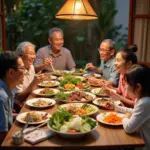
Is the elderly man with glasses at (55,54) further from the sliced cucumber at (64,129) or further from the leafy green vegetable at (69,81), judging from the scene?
the sliced cucumber at (64,129)

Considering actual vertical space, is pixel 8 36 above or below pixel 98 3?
below

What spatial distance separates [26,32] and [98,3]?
1.82m

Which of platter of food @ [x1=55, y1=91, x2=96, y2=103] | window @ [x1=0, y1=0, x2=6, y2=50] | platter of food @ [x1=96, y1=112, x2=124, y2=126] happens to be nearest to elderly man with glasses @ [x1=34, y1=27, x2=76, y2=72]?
window @ [x1=0, y1=0, x2=6, y2=50]

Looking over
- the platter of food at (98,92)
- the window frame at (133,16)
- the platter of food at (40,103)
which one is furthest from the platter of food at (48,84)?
the window frame at (133,16)

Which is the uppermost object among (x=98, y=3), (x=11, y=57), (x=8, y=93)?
(x=98, y=3)

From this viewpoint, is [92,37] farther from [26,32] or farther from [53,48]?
[53,48]

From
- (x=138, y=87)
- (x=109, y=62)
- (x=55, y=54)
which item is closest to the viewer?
(x=138, y=87)

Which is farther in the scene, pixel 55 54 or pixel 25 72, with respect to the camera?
pixel 55 54

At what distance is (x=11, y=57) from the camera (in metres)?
1.77

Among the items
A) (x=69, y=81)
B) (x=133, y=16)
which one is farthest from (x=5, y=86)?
(x=133, y=16)

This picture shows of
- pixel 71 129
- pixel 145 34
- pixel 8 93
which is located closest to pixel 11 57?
pixel 8 93

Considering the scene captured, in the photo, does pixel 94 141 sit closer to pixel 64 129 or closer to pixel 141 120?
pixel 64 129

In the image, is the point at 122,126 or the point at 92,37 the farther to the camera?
the point at 92,37

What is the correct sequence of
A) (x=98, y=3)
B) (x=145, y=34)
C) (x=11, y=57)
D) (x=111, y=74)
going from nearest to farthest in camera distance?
(x=11, y=57) < (x=111, y=74) < (x=145, y=34) < (x=98, y=3)
